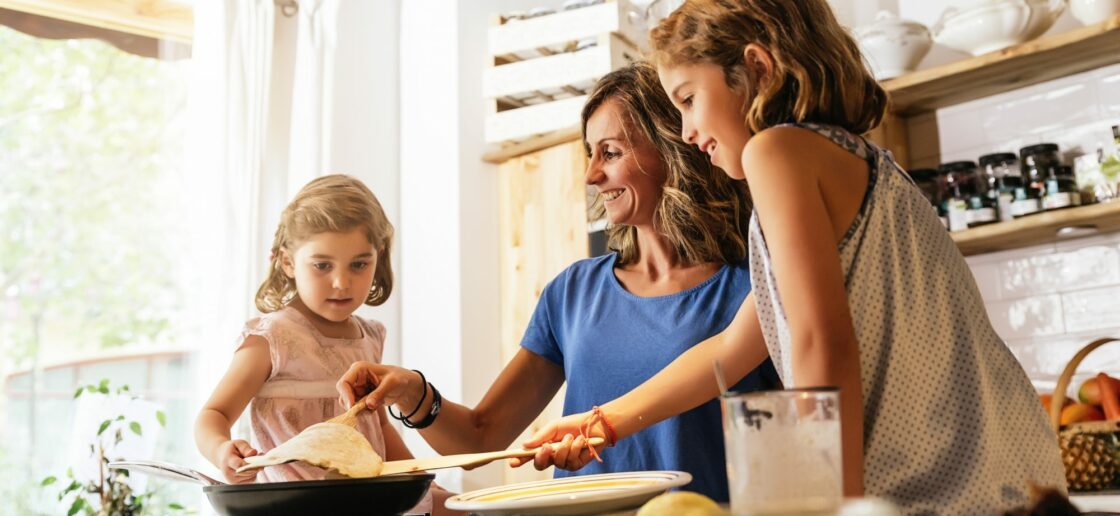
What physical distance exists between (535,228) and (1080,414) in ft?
5.49

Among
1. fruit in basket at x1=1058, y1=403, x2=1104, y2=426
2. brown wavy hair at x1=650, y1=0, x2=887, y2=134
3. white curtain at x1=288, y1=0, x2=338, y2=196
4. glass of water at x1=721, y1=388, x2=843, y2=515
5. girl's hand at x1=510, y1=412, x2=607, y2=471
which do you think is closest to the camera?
glass of water at x1=721, y1=388, x2=843, y2=515

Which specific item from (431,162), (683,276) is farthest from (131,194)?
(683,276)

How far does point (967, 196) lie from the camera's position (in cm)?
262

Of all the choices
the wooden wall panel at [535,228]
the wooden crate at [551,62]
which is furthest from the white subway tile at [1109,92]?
the wooden wall panel at [535,228]

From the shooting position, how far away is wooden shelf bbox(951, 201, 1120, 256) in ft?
7.73

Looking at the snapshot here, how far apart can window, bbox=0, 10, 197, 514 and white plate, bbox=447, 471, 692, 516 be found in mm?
2194

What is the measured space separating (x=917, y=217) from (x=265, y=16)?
2641 mm

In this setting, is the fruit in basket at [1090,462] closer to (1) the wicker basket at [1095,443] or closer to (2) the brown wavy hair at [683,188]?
(1) the wicker basket at [1095,443]

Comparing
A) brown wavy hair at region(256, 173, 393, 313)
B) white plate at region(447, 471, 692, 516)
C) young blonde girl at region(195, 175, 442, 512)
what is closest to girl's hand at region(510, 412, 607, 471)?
white plate at region(447, 471, 692, 516)

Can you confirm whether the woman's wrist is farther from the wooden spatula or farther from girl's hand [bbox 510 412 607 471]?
the wooden spatula

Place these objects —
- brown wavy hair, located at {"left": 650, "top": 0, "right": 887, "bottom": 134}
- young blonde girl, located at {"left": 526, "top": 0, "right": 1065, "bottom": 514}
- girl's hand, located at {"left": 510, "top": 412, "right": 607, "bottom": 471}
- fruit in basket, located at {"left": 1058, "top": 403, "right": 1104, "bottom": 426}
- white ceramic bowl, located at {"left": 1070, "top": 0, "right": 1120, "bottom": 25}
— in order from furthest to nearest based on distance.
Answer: white ceramic bowl, located at {"left": 1070, "top": 0, "right": 1120, "bottom": 25} < fruit in basket, located at {"left": 1058, "top": 403, "right": 1104, "bottom": 426} < girl's hand, located at {"left": 510, "top": 412, "right": 607, "bottom": 471} < brown wavy hair, located at {"left": 650, "top": 0, "right": 887, "bottom": 134} < young blonde girl, located at {"left": 526, "top": 0, "right": 1065, "bottom": 514}

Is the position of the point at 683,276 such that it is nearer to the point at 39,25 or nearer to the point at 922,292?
the point at 922,292

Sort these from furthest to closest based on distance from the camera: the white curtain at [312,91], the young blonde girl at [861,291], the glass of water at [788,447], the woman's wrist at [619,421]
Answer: the white curtain at [312,91]
the woman's wrist at [619,421]
the young blonde girl at [861,291]
the glass of water at [788,447]

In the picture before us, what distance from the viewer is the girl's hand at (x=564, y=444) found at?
123cm
